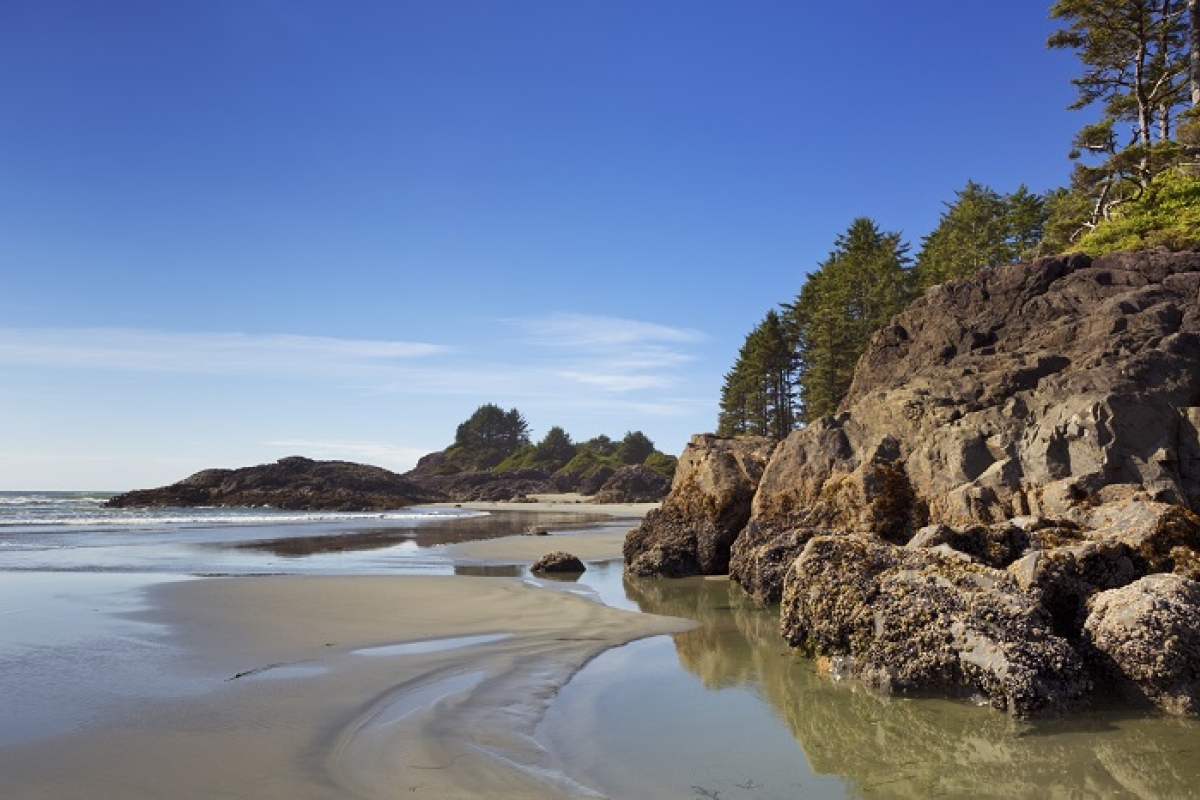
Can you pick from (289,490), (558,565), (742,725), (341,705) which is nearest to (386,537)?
(558,565)

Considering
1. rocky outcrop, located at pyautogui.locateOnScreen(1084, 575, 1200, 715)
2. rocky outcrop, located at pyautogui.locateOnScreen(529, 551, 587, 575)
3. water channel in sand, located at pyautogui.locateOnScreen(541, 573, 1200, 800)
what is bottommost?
water channel in sand, located at pyautogui.locateOnScreen(541, 573, 1200, 800)

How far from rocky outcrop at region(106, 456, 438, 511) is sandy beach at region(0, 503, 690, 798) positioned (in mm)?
56445

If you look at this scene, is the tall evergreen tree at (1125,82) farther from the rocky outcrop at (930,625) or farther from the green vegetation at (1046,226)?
the rocky outcrop at (930,625)

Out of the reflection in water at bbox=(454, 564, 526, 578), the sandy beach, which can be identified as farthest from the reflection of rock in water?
the reflection in water at bbox=(454, 564, 526, 578)

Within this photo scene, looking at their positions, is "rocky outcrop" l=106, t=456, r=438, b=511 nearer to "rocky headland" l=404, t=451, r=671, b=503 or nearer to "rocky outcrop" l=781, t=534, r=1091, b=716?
"rocky headland" l=404, t=451, r=671, b=503

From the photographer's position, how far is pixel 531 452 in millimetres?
112875

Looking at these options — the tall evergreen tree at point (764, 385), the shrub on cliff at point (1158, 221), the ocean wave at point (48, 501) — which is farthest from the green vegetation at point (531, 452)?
the shrub on cliff at point (1158, 221)

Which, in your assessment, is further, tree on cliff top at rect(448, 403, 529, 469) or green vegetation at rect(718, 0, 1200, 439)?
tree on cliff top at rect(448, 403, 529, 469)

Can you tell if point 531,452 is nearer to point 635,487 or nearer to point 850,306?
point 635,487

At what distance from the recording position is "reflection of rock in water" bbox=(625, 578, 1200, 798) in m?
5.62

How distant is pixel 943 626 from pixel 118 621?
12.1 metres

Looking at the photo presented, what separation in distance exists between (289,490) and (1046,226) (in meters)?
65.0

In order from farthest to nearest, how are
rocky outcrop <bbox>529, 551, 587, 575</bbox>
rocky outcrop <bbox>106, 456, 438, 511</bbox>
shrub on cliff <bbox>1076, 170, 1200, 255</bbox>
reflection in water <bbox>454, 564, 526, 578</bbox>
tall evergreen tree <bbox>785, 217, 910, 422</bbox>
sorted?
rocky outcrop <bbox>106, 456, 438, 511</bbox> < tall evergreen tree <bbox>785, 217, 910, 422</bbox> < shrub on cliff <bbox>1076, 170, 1200, 255</bbox> < rocky outcrop <bbox>529, 551, 587, 575</bbox> < reflection in water <bbox>454, 564, 526, 578</bbox>

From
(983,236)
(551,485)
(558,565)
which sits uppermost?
(983,236)
